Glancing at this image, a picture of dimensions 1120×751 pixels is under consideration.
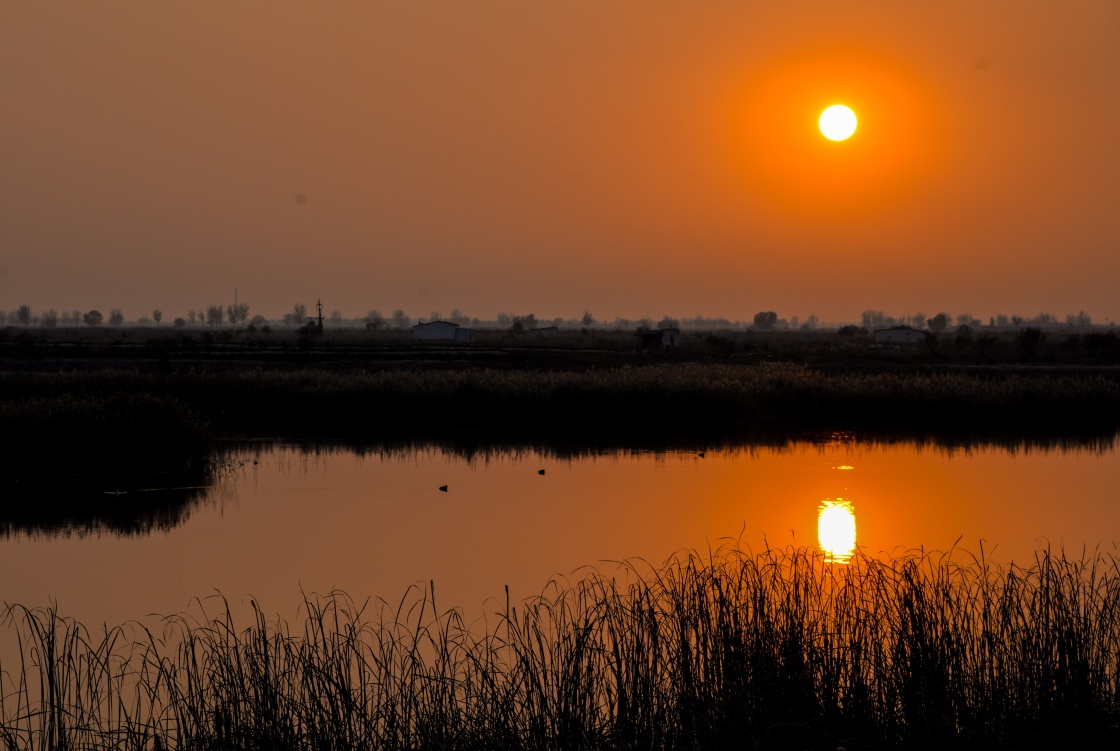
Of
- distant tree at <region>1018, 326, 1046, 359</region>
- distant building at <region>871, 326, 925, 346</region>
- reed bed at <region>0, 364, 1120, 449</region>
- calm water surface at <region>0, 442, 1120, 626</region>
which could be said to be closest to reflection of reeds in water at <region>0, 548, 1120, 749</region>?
calm water surface at <region>0, 442, 1120, 626</region>

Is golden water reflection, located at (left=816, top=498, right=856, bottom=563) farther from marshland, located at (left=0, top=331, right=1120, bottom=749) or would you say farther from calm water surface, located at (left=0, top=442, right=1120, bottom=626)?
marshland, located at (left=0, top=331, right=1120, bottom=749)

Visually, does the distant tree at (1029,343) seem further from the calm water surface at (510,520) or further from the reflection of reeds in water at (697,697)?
the reflection of reeds in water at (697,697)

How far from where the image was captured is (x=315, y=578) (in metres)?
17.8

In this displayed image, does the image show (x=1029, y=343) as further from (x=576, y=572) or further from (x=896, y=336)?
(x=576, y=572)

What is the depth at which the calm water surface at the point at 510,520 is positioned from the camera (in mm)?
17359

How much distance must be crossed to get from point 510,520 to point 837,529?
6795mm

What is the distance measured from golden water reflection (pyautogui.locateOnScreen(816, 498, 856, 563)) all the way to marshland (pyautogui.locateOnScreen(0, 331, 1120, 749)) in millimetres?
489

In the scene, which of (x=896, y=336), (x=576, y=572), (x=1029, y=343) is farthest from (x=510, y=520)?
(x=896, y=336)

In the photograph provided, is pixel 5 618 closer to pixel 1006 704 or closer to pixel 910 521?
pixel 1006 704

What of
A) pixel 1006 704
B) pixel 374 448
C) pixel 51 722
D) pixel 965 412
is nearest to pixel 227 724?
pixel 51 722

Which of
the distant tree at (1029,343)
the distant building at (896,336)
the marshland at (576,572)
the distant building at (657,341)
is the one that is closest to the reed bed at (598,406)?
the marshland at (576,572)

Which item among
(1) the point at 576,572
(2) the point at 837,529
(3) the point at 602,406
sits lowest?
(2) the point at 837,529

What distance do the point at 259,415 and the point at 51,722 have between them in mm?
33767

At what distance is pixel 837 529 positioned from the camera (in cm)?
2217
